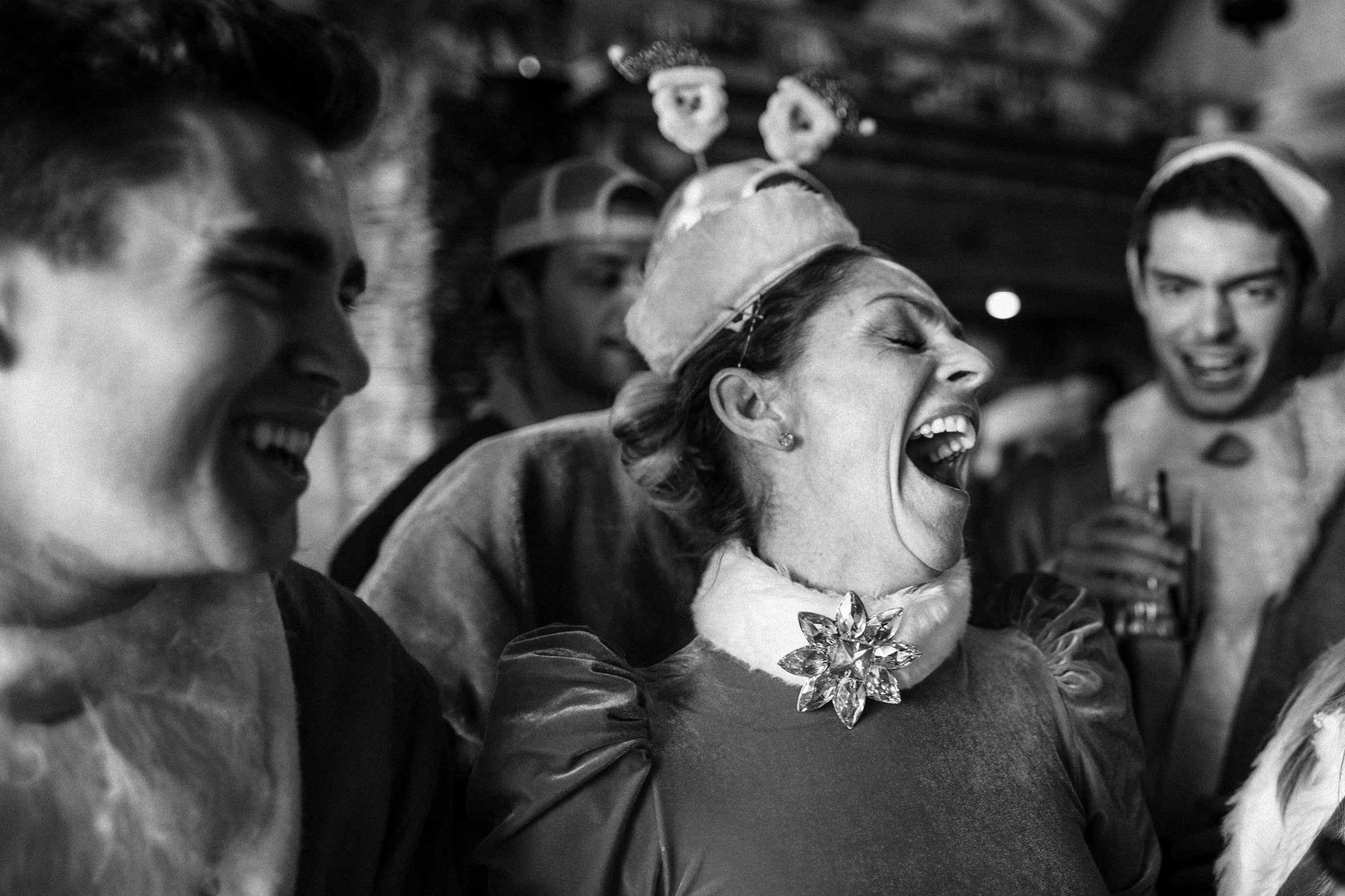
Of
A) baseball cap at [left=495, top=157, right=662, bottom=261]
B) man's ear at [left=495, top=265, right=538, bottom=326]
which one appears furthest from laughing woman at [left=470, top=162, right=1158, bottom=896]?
man's ear at [left=495, top=265, right=538, bottom=326]

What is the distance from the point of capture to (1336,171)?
6.19 metres

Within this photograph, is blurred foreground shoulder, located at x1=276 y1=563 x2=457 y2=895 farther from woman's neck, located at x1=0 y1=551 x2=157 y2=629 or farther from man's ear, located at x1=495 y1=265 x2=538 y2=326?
man's ear, located at x1=495 y1=265 x2=538 y2=326

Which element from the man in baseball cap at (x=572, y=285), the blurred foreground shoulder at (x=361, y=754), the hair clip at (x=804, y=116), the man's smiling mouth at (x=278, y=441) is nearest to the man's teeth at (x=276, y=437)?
the man's smiling mouth at (x=278, y=441)

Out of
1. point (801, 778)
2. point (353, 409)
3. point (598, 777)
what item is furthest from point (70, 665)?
point (353, 409)

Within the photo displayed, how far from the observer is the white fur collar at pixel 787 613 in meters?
1.35

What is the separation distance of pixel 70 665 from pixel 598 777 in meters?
0.51

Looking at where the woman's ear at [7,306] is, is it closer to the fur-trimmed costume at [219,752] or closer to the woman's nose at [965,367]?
the fur-trimmed costume at [219,752]

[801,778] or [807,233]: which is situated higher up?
[807,233]

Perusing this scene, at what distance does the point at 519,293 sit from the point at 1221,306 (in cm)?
142

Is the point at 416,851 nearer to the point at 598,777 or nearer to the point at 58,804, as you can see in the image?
the point at 598,777

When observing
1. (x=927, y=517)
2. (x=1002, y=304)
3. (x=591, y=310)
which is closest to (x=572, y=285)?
(x=591, y=310)

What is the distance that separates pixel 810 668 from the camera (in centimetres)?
133

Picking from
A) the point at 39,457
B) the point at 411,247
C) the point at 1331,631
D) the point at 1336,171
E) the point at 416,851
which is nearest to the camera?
the point at 39,457

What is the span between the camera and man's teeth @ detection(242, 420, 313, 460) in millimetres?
959
